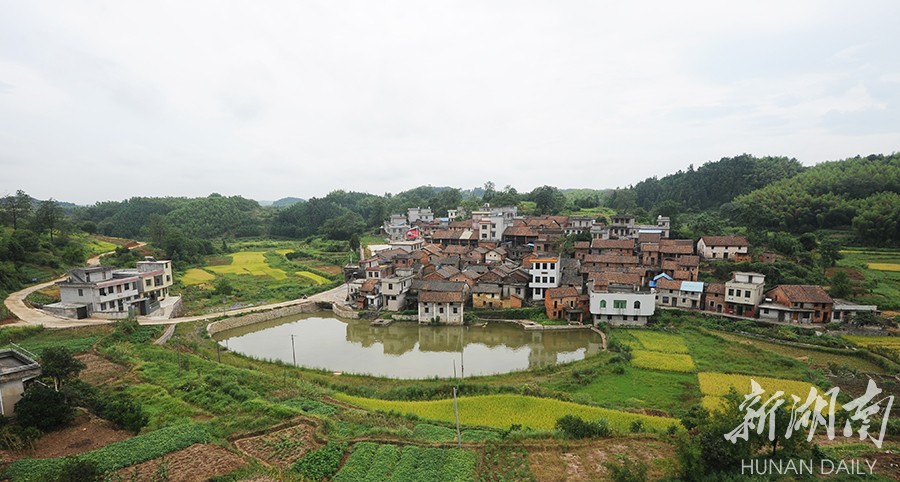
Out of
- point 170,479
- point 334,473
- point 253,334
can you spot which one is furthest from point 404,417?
point 253,334

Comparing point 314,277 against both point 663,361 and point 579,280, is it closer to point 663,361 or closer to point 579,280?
point 579,280

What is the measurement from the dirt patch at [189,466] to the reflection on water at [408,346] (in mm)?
9333

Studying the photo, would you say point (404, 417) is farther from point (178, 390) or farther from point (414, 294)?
point (414, 294)

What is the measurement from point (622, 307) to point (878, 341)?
1209 cm

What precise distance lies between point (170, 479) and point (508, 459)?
28.9ft

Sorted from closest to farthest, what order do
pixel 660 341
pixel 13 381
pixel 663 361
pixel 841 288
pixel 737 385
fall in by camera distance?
pixel 13 381 < pixel 737 385 < pixel 663 361 < pixel 660 341 < pixel 841 288

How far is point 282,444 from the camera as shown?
13062 mm

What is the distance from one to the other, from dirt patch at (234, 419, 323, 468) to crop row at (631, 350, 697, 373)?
14.9 metres

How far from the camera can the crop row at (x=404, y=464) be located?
11375 millimetres

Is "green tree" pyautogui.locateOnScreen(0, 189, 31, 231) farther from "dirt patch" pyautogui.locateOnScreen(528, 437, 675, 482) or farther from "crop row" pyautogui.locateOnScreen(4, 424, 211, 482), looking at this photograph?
"dirt patch" pyautogui.locateOnScreen(528, 437, 675, 482)

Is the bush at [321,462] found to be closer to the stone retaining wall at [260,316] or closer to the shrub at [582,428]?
the shrub at [582,428]

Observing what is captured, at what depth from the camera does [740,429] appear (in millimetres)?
10852

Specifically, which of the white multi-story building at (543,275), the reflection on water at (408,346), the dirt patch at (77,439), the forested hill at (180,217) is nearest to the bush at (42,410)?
the dirt patch at (77,439)

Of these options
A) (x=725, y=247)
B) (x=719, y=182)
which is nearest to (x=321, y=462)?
(x=725, y=247)
